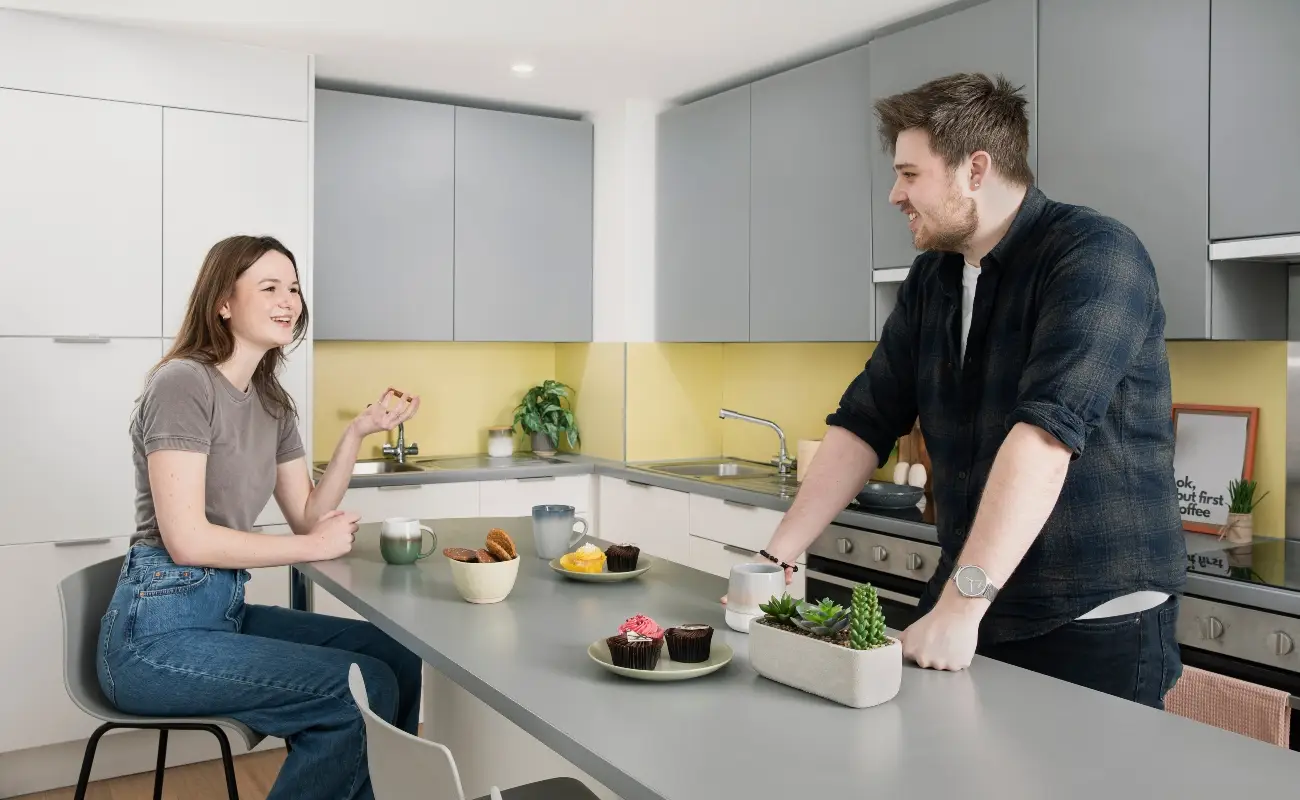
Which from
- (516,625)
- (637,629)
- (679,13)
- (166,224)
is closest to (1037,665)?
(637,629)

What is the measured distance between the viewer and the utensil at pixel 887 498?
3295 millimetres

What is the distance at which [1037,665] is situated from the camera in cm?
178

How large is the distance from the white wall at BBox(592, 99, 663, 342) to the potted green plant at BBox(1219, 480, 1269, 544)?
8.05 ft

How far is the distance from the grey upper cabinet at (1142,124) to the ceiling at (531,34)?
614 mm

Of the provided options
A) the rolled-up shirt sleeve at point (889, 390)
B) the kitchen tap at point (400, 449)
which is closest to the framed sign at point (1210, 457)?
the rolled-up shirt sleeve at point (889, 390)

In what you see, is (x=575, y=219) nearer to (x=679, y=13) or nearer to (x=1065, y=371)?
(x=679, y=13)

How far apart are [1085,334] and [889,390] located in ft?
1.81

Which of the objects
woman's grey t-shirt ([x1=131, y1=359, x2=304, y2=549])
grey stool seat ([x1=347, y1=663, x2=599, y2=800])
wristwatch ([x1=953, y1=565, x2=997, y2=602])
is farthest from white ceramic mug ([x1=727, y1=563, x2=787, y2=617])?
woman's grey t-shirt ([x1=131, y1=359, x2=304, y2=549])

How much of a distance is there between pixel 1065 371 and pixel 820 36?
2406mm

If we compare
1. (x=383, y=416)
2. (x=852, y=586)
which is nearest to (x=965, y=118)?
(x=383, y=416)

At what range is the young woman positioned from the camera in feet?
6.72

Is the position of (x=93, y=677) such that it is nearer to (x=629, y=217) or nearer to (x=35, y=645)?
(x=35, y=645)

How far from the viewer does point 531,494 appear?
440 centimetres

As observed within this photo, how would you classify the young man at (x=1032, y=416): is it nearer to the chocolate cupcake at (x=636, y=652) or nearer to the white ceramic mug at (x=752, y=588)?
the white ceramic mug at (x=752, y=588)
